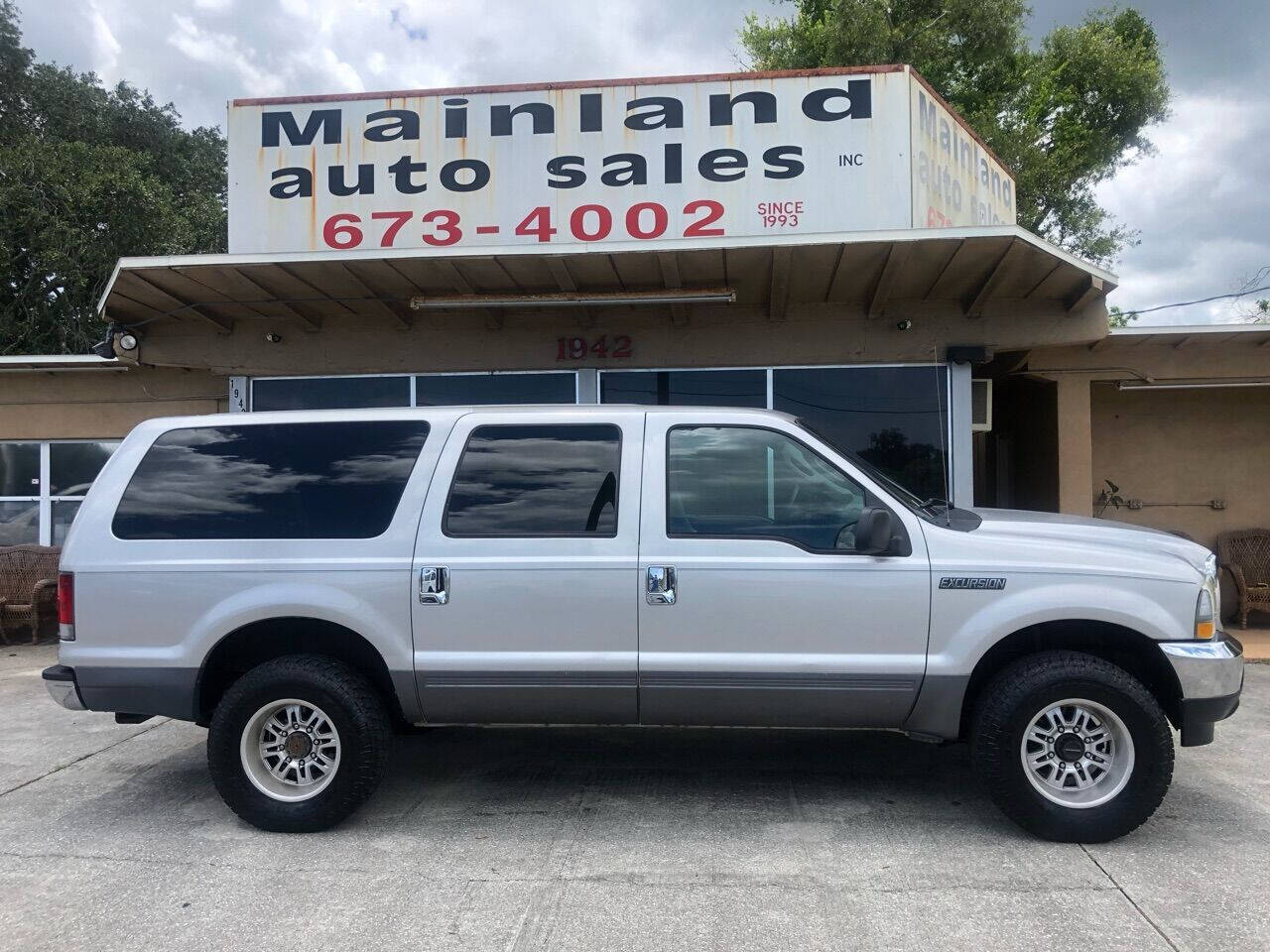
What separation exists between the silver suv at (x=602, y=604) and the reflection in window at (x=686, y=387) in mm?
4666

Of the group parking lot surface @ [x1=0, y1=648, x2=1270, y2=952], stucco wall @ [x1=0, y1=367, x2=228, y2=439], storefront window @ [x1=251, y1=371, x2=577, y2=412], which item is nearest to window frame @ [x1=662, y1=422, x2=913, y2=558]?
parking lot surface @ [x1=0, y1=648, x2=1270, y2=952]

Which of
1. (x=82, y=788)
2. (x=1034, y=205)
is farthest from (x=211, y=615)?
(x=1034, y=205)

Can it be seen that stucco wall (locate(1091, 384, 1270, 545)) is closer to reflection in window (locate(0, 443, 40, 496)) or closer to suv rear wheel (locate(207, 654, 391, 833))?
suv rear wheel (locate(207, 654, 391, 833))

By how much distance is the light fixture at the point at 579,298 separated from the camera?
27.3 ft

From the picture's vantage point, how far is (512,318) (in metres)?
9.33

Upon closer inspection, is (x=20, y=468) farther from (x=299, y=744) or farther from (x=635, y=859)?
(x=635, y=859)

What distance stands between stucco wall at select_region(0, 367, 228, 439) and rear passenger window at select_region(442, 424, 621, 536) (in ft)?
23.6

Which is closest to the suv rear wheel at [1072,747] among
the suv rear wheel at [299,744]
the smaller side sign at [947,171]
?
the suv rear wheel at [299,744]

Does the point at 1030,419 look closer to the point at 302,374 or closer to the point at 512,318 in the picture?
the point at 512,318

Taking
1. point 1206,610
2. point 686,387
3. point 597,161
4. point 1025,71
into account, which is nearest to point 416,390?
point 686,387

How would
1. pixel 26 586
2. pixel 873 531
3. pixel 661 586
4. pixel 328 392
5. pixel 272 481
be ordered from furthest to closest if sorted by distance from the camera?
pixel 26 586
pixel 328 392
pixel 272 481
pixel 661 586
pixel 873 531

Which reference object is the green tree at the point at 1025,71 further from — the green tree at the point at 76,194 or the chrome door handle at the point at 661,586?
the chrome door handle at the point at 661,586

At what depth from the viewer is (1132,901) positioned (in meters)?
3.67

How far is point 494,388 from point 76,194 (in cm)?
1313
